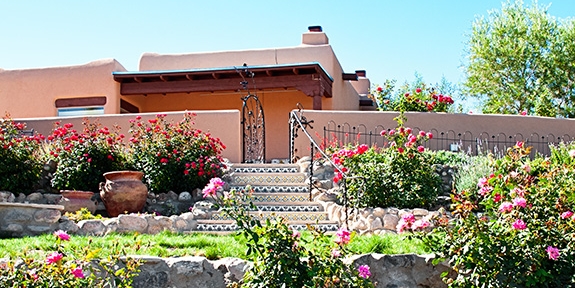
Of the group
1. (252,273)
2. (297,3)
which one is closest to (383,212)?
(252,273)

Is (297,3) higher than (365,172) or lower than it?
higher

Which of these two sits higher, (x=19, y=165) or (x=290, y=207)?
(x=19, y=165)

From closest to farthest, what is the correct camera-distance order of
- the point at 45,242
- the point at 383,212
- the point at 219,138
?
the point at 45,242 < the point at 383,212 < the point at 219,138

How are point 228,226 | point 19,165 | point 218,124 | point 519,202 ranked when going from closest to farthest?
point 519,202, point 228,226, point 19,165, point 218,124

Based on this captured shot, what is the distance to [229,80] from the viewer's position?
17.9 meters

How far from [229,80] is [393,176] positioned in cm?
828

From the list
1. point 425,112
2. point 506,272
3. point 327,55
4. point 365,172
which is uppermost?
point 327,55

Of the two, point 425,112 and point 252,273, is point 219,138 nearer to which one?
point 425,112

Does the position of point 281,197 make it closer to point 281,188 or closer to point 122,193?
point 281,188

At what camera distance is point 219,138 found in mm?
14234

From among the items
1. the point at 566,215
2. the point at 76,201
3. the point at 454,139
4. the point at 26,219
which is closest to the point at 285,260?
the point at 566,215

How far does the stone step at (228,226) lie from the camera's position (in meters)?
10.0

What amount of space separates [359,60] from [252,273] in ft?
69.0

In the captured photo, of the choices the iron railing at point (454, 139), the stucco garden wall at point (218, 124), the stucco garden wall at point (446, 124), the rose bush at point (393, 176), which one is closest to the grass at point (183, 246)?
the rose bush at point (393, 176)
